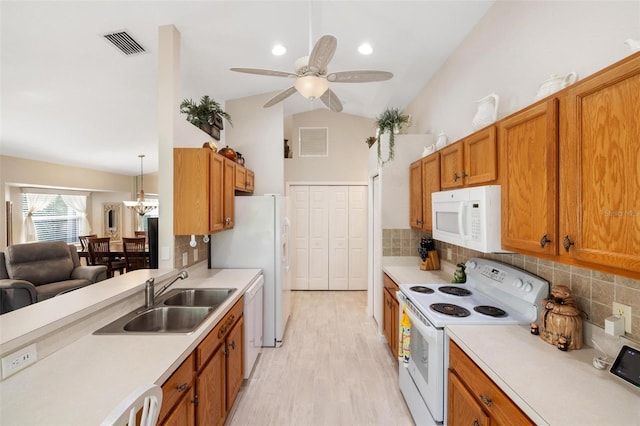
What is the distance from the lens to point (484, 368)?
50.1 inches

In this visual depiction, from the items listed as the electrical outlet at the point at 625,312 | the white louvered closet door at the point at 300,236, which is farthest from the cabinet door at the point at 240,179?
the electrical outlet at the point at 625,312

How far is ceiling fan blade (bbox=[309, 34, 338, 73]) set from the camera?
1.69 metres

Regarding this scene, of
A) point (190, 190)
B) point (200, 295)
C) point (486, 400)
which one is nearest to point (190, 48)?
point (190, 190)

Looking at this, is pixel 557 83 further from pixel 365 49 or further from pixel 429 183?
pixel 365 49

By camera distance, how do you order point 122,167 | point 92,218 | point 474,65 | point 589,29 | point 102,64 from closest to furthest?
point 589,29, point 474,65, point 102,64, point 122,167, point 92,218

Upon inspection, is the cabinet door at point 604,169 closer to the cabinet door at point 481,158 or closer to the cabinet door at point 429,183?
the cabinet door at point 481,158

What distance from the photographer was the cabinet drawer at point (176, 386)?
3.89ft

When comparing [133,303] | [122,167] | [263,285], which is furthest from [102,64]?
[122,167]

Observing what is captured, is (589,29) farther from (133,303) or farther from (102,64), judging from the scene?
(102,64)

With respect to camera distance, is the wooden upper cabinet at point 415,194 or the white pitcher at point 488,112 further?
the wooden upper cabinet at point 415,194

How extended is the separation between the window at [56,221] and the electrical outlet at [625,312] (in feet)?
28.2

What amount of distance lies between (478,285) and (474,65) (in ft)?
6.21

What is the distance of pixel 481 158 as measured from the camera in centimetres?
A: 188

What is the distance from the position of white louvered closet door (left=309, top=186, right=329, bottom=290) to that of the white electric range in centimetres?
312
